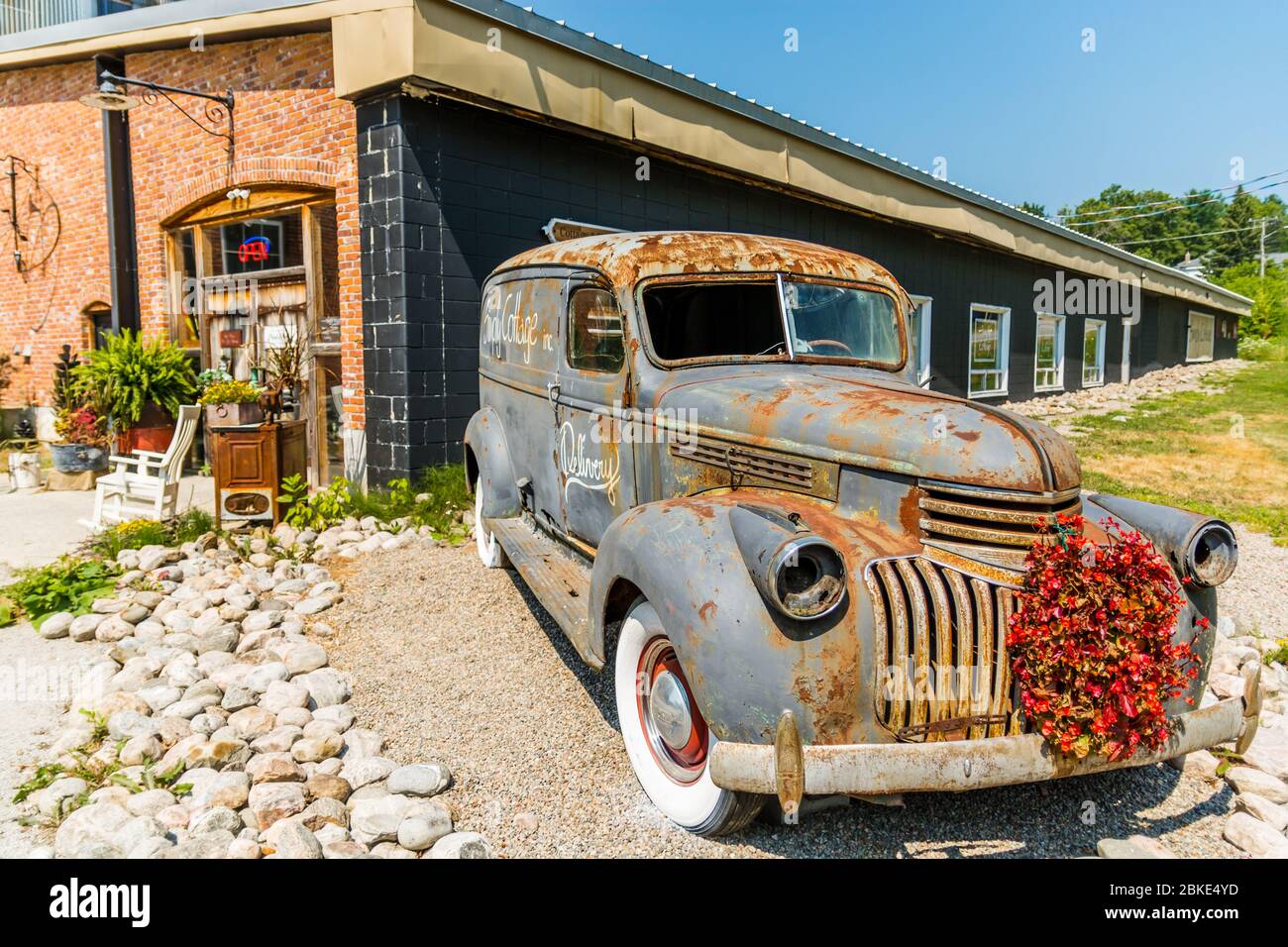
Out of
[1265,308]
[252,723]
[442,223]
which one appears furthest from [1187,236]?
[252,723]

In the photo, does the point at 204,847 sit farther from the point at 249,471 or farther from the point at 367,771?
the point at 249,471

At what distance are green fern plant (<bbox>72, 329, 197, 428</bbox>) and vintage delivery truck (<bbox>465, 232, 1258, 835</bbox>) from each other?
6.90 metres

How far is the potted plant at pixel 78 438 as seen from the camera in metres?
8.95

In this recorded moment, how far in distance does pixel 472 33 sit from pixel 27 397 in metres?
9.32

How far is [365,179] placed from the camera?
7215 millimetres

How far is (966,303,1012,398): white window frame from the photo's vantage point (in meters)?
15.5

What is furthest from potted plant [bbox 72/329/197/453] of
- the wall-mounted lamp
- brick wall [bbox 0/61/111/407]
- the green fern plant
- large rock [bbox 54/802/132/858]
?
large rock [bbox 54/802/132/858]

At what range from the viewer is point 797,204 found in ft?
36.6

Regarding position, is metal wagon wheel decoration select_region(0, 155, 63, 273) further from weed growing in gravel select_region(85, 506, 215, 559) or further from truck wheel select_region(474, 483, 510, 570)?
truck wheel select_region(474, 483, 510, 570)

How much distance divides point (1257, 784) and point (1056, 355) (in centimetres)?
1826

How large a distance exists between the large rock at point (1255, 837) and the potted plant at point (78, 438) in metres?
10.4

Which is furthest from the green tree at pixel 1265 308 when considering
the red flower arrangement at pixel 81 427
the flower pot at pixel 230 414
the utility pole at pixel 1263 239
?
the red flower arrangement at pixel 81 427

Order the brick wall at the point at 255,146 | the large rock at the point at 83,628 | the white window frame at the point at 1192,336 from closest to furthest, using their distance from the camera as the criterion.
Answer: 1. the large rock at the point at 83,628
2. the brick wall at the point at 255,146
3. the white window frame at the point at 1192,336

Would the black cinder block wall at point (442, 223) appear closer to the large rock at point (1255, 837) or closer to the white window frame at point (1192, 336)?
the large rock at point (1255, 837)
